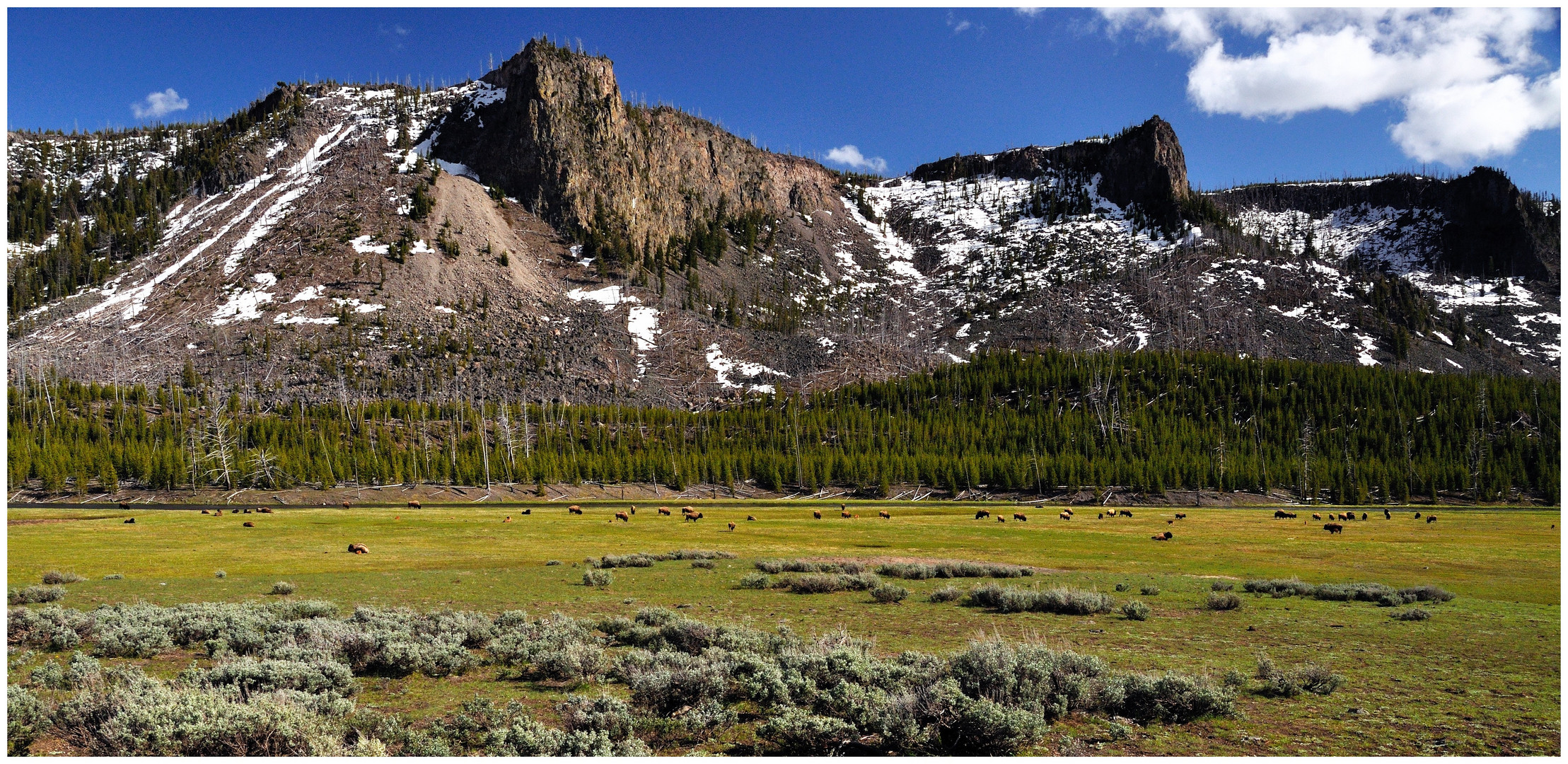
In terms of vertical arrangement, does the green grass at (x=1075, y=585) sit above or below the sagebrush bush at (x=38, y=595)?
below

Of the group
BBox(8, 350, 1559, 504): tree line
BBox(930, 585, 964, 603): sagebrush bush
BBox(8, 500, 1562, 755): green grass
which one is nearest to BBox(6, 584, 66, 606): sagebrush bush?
BBox(8, 500, 1562, 755): green grass

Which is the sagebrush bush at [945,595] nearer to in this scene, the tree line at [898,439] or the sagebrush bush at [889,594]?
the sagebrush bush at [889,594]

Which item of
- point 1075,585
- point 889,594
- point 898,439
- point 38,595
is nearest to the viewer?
point 38,595

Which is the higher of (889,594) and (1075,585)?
(889,594)

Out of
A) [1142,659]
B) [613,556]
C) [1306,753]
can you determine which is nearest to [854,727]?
[1306,753]

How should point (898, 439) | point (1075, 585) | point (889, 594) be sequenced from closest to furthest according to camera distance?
point (889, 594)
point (1075, 585)
point (898, 439)

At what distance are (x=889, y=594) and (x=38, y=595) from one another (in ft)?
80.4

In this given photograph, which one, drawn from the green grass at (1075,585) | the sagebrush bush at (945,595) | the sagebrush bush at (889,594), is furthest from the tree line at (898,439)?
the sagebrush bush at (945,595)

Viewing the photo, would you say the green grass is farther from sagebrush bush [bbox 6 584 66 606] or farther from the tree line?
the tree line

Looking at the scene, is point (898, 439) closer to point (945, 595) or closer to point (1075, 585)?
point (1075, 585)

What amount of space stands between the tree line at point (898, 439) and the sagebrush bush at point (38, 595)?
80.4m

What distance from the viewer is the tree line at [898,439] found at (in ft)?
338

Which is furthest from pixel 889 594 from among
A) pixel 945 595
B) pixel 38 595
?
pixel 38 595

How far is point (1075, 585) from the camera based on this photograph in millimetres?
27656
